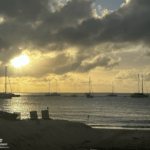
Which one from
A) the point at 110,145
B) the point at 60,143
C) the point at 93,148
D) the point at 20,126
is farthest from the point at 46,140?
the point at 110,145

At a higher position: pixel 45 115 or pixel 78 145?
pixel 45 115

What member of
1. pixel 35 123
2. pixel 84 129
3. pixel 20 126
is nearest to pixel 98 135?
pixel 84 129

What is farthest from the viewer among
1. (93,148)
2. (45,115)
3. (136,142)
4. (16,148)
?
(45,115)

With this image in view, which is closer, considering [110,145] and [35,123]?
[110,145]

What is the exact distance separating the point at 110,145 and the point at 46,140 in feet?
24.2

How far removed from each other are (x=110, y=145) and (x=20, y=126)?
1075cm

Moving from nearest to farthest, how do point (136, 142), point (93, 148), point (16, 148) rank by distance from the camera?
point (16, 148), point (93, 148), point (136, 142)

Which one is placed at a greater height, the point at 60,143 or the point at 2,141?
the point at 2,141

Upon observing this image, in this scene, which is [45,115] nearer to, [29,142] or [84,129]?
[84,129]

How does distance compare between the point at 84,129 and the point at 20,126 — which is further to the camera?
the point at 84,129

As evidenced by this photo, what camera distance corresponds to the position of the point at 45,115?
3428cm

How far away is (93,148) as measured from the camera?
72.2ft

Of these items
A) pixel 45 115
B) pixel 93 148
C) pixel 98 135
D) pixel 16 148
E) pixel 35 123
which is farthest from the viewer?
pixel 45 115

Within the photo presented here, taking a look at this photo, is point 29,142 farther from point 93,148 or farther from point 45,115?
point 45,115
